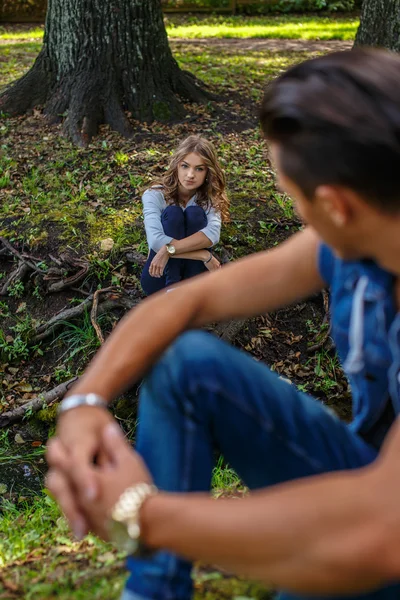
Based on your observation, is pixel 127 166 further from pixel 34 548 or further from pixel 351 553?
pixel 351 553

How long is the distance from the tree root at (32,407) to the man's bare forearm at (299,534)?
10.6ft

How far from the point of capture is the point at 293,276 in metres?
2.04

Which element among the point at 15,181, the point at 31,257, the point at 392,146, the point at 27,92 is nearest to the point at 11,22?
the point at 27,92

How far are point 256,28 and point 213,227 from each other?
10152mm

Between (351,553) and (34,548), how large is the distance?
194 centimetres

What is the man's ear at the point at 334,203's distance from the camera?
151cm

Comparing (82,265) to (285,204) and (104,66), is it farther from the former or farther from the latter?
(104,66)

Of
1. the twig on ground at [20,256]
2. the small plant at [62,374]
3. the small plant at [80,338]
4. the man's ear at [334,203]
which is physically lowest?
the small plant at [62,374]

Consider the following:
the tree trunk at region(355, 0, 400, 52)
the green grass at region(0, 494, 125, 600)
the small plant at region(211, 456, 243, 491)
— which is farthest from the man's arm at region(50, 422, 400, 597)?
the tree trunk at region(355, 0, 400, 52)

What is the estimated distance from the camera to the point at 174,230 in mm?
4586

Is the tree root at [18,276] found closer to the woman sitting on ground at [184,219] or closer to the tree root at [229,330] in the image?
the woman sitting on ground at [184,219]

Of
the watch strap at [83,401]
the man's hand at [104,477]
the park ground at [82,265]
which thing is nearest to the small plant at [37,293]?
the park ground at [82,265]

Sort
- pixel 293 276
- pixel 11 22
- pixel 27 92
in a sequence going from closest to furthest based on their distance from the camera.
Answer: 1. pixel 293 276
2. pixel 27 92
3. pixel 11 22

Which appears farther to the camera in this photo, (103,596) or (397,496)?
(103,596)
